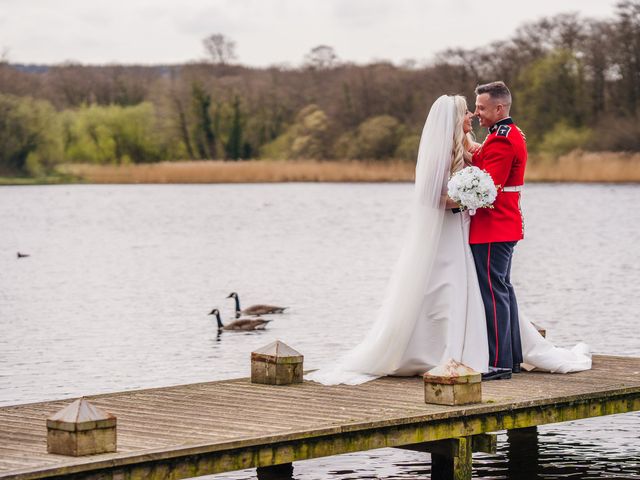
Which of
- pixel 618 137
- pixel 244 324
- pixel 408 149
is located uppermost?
pixel 618 137

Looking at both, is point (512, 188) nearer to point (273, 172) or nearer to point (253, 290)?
point (253, 290)

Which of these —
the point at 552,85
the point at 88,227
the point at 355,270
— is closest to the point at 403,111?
the point at 552,85

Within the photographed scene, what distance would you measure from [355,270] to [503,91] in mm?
21902

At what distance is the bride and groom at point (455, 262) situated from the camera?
984 cm

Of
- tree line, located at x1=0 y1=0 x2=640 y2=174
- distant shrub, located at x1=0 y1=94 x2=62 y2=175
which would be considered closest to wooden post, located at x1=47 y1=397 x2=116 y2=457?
tree line, located at x1=0 y1=0 x2=640 y2=174

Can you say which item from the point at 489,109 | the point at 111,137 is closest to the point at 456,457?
the point at 489,109

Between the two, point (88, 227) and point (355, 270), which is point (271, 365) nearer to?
point (355, 270)

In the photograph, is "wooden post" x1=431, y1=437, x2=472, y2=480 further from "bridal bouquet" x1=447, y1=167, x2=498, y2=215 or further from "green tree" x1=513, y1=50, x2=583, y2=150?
"green tree" x1=513, y1=50, x2=583, y2=150

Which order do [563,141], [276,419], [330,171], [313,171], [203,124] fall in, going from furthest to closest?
[203,124]
[313,171]
[330,171]
[563,141]
[276,419]

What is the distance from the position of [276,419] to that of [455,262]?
216 cm

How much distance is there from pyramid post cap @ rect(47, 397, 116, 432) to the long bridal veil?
292cm

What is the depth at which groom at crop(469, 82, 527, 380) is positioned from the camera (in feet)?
32.0

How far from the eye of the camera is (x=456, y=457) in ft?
29.8

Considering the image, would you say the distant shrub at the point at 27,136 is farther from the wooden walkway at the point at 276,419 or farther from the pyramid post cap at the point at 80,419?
the pyramid post cap at the point at 80,419
